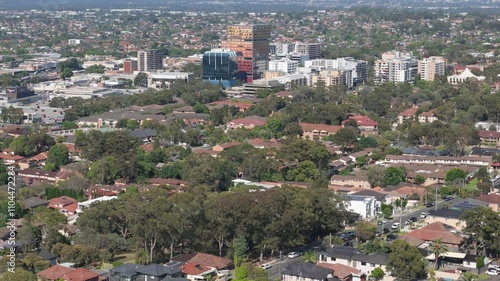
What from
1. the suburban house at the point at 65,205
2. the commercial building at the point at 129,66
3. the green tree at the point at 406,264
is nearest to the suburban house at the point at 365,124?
the suburban house at the point at 65,205

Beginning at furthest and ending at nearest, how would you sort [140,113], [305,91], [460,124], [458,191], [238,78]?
[238,78] < [305,91] < [140,113] < [460,124] < [458,191]

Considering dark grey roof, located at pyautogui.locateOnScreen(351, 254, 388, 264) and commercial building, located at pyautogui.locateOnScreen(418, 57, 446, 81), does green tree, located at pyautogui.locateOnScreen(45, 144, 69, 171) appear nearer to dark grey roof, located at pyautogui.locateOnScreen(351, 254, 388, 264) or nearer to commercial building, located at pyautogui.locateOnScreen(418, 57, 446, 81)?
dark grey roof, located at pyautogui.locateOnScreen(351, 254, 388, 264)

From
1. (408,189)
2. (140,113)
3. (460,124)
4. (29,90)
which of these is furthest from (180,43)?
(408,189)

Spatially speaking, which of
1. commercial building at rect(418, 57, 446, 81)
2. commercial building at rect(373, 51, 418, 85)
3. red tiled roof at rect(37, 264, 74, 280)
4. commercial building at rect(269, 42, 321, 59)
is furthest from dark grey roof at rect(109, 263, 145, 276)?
commercial building at rect(269, 42, 321, 59)

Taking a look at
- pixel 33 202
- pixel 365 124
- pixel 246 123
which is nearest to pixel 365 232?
pixel 33 202

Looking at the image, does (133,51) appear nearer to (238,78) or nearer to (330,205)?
(238,78)

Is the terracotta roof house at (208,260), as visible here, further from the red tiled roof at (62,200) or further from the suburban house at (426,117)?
the suburban house at (426,117)

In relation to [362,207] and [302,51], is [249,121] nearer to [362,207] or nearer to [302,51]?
A: [362,207]
